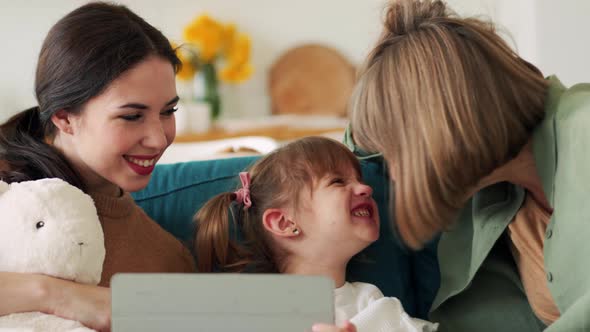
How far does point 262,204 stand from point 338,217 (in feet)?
0.69

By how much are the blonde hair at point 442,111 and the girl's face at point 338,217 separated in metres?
0.24

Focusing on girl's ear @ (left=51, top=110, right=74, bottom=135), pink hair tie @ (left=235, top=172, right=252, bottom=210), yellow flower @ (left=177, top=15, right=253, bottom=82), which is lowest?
yellow flower @ (left=177, top=15, right=253, bottom=82)

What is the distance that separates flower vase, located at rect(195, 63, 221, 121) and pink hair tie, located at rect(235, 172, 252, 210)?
2.74 meters

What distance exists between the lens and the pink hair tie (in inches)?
64.6

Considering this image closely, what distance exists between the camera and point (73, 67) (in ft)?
4.58

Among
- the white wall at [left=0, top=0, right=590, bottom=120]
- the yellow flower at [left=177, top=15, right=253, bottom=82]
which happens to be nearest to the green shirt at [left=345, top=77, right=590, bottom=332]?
the white wall at [left=0, top=0, right=590, bottom=120]

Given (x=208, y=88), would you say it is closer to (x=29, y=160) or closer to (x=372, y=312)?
(x=29, y=160)

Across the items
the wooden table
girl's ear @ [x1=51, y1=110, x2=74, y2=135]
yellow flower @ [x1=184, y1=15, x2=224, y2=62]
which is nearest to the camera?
girl's ear @ [x1=51, y1=110, x2=74, y2=135]

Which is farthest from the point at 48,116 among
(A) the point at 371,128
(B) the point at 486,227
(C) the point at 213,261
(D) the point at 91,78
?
(B) the point at 486,227

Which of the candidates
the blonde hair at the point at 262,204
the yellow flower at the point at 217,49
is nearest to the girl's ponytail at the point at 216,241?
the blonde hair at the point at 262,204

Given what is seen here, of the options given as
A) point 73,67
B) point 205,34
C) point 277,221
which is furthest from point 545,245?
point 205,34

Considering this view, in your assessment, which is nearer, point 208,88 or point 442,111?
point 442,111

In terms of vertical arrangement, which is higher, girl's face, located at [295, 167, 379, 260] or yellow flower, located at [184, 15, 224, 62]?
girl's face, located at [295, 167, 379, 260]

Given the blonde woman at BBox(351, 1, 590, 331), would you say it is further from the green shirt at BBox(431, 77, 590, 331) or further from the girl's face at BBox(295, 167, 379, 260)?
the girl's face at BBox(295, 167, 379, 260)
